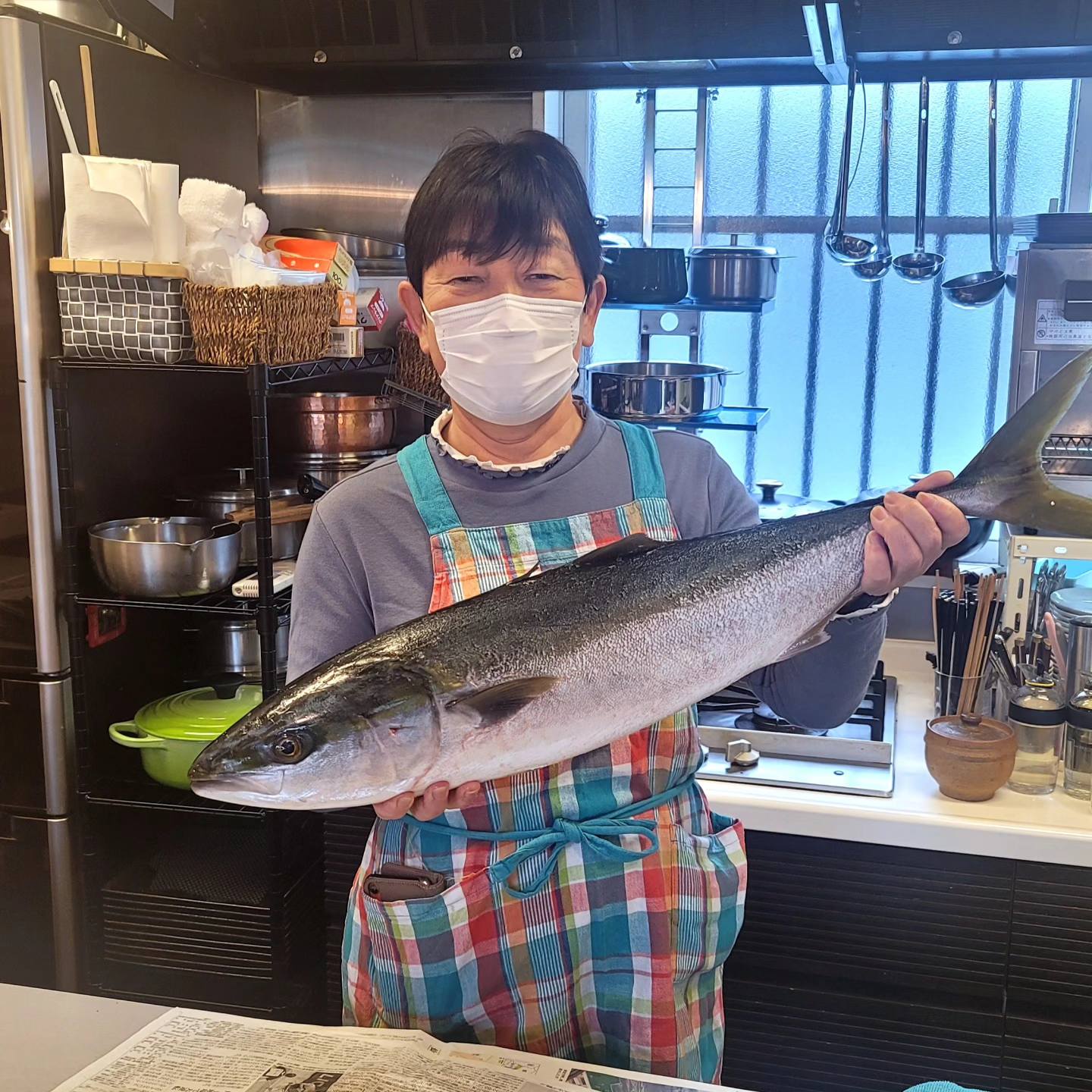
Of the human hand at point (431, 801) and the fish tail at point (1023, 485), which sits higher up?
the fish tail at point (1023, 485)

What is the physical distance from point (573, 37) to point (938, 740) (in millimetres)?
1531

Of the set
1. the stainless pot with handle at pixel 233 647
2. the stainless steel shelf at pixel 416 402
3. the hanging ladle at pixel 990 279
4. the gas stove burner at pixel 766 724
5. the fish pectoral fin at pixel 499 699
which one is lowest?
the gas stove burner at pixel 766 724

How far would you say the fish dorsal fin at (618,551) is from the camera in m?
1.19

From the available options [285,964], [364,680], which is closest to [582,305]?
[364,680]

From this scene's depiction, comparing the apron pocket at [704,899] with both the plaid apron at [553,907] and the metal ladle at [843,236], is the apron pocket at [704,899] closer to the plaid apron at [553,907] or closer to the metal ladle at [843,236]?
the plaid apron at [553,907]

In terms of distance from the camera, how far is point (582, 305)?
1420 mm

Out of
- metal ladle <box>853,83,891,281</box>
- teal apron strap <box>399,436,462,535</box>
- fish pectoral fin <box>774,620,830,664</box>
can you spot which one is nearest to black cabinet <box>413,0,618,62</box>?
metal ladle <box>853,83,891,281</box>

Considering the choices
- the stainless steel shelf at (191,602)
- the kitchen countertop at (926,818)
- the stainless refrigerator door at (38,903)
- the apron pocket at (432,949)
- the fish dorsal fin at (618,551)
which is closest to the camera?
the fish dorsal fin at (618,551)

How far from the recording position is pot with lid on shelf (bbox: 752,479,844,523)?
8.49ft

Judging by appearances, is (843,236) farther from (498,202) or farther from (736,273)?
(498,202)

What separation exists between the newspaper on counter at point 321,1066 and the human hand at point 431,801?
0.27 metres

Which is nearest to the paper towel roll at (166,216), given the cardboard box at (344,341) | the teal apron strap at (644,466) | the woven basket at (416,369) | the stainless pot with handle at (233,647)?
the cardboard box at (344,341)

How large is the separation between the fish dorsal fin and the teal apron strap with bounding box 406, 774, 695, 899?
1.07 feet

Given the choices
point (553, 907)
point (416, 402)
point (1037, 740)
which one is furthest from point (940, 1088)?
point (416, 402)
